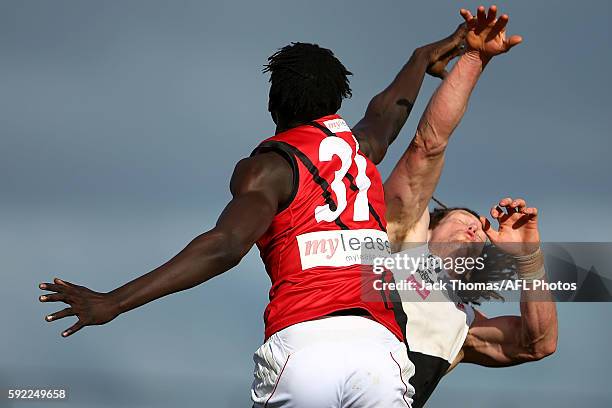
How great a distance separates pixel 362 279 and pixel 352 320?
0.91ft

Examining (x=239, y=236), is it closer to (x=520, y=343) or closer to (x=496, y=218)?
(x=496, y=218)

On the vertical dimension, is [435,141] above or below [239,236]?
above

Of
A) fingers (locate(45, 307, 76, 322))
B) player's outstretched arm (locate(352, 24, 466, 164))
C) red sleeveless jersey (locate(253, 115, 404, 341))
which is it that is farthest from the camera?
player's outstretched arm (locate(352, 24, 466, 164))

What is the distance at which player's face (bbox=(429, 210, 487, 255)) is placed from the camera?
325 inches

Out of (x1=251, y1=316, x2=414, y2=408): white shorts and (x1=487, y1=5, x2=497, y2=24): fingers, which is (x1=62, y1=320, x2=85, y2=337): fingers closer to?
(x1=251, y1=316, x2=414, y2=408): white shorts

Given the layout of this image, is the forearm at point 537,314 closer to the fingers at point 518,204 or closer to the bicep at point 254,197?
the fingers at point 518,204

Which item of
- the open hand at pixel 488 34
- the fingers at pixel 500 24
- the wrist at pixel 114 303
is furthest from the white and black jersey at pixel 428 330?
the wrist at pixel 114 303

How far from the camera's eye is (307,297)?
228 inches

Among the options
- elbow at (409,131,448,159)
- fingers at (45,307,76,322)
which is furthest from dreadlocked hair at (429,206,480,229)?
fingers at (45,307,76,322)

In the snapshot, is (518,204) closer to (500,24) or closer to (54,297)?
(500,24)

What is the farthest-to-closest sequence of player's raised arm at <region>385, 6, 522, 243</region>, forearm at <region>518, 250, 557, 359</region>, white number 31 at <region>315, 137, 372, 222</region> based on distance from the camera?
forearm at <region>518, 250, 557, 359</region>
player's raised arm at <region>385, 6, 522, 243</region>
white number 31 at <region>315, 137, 372, 222</region>

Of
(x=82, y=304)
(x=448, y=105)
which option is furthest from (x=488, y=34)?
(x=82, y=304)

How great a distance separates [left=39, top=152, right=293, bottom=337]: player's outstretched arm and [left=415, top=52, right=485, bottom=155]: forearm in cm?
221

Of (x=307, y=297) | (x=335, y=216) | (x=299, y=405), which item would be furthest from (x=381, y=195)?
(x=299, y=405)
